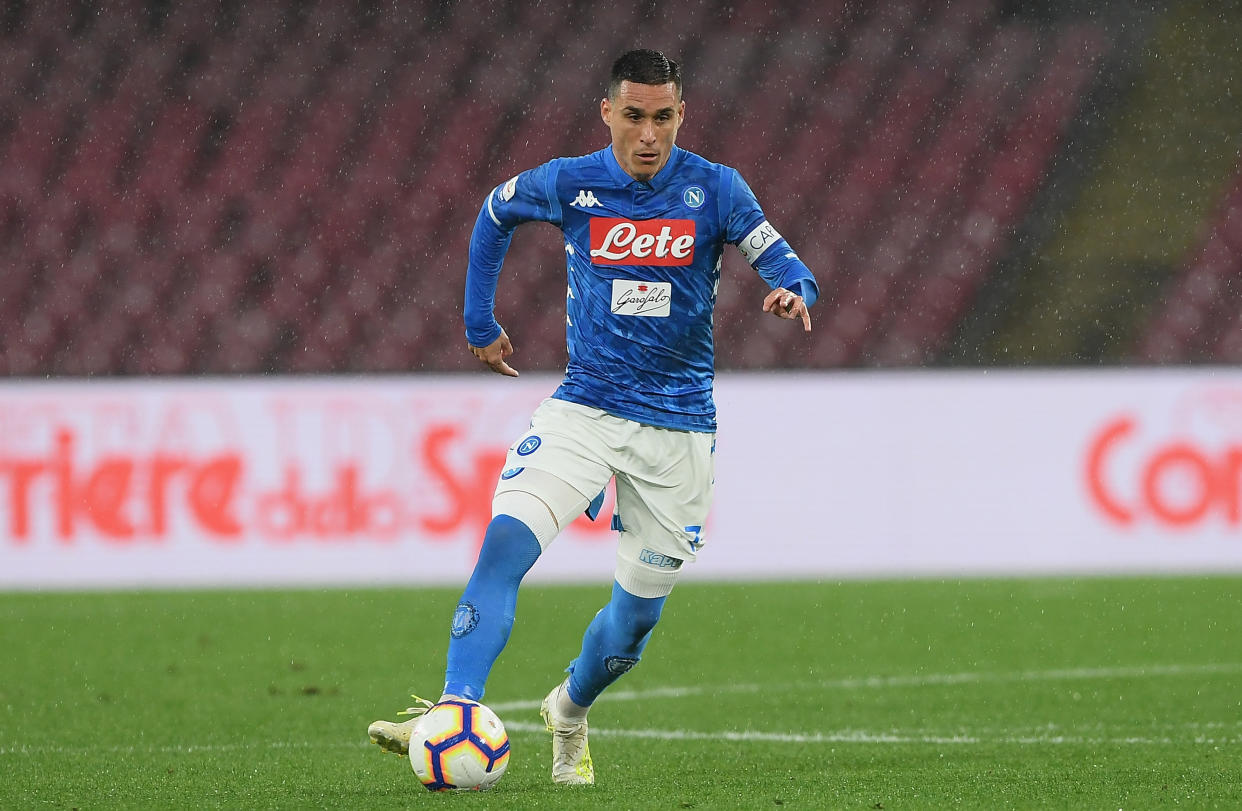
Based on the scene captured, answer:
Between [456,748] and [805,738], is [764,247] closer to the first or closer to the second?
[456,748]

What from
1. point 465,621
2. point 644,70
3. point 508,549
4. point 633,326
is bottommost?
point 465,621

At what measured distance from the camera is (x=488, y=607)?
426 cm

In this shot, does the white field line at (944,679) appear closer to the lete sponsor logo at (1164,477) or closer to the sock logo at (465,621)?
the sock logo at (465,621)

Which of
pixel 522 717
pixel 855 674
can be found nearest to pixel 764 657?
pixel 855 674

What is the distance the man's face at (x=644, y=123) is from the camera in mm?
4574

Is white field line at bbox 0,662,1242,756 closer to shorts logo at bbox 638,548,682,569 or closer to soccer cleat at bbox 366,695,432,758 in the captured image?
shorts logo at bbox 638,548,682,569

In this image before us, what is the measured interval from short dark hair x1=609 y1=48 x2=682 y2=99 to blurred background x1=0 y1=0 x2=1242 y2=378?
26.5 feet

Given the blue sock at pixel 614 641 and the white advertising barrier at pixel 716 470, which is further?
the white advertising barrier at pixel 716 470

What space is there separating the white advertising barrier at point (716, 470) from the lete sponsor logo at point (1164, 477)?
0.01m

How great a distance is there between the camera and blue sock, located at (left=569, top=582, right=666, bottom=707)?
4738 millimetres

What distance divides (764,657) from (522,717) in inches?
71.3

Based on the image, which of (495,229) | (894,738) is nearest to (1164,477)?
(894,738)

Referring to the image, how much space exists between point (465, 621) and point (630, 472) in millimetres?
655

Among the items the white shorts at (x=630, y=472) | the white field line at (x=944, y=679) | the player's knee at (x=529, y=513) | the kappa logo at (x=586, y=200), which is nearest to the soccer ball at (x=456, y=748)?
the player's knee at (x=529, y=513)
